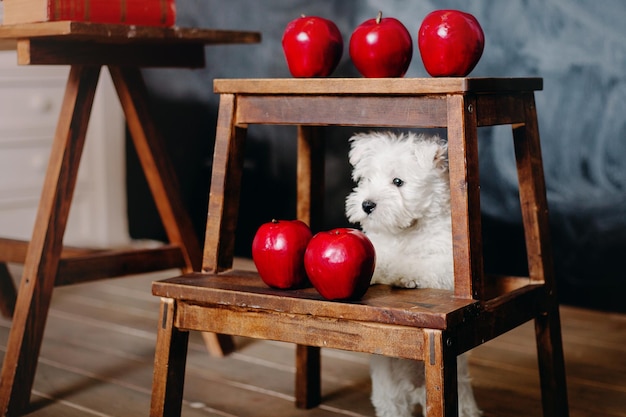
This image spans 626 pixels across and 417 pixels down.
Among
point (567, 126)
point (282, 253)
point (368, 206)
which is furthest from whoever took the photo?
point (567, 126)

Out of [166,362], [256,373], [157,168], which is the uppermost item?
[157,168]

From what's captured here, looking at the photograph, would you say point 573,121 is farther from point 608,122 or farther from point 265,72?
point 265,72

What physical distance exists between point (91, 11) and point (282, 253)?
69cm

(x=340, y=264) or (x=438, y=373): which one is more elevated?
(x=340, y=264)

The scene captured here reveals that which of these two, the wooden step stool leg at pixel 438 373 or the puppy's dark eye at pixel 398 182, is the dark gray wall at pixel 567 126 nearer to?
the puppy's dark eye at pixel 398 182

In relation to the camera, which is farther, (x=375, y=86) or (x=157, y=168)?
(x=157, y=168)

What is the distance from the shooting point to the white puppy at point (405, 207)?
1.33 meters

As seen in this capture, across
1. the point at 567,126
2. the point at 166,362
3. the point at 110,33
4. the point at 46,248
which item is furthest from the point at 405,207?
the point at 567,126

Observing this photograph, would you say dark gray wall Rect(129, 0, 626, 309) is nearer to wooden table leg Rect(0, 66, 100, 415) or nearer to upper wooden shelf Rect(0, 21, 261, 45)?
upper wooden shelf Rect(0, 21, 261, 45)

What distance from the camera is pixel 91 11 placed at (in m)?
1.63

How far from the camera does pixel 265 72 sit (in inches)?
110

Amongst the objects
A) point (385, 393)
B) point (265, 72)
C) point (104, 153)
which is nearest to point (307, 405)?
point (385, 393)

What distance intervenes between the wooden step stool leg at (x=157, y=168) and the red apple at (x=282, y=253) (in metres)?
0.72

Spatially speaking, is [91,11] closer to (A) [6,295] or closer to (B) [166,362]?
(B) [166,362]
